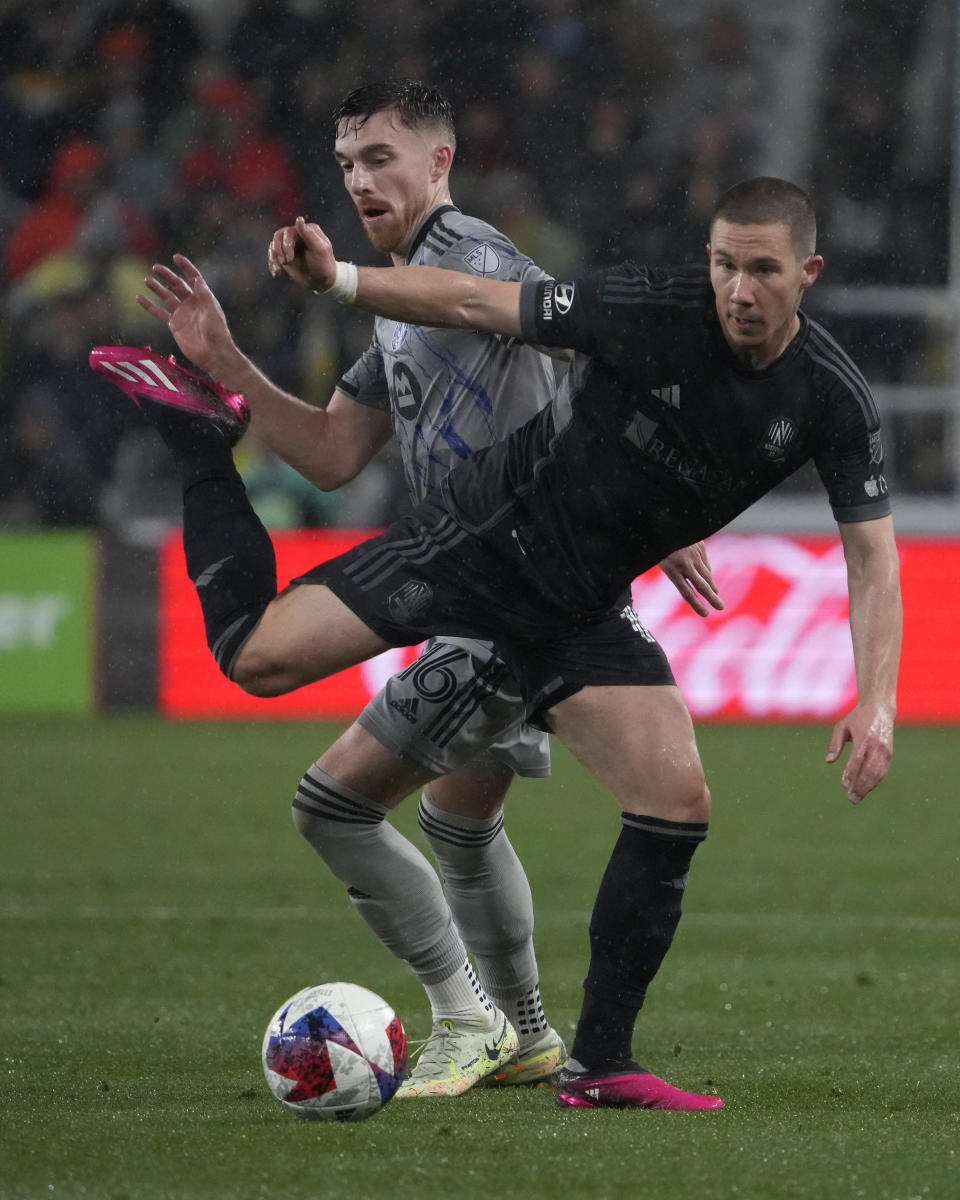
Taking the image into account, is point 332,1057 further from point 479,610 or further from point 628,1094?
point 479,610

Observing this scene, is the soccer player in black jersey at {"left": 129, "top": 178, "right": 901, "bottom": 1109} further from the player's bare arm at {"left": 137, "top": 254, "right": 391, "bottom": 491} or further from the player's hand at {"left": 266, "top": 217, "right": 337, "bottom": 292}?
the player's bare arm at {"left": 137, "top": 254, "right": 391, "bottom": 491}

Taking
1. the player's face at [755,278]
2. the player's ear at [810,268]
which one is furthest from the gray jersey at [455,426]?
the player's ear at [810,268]

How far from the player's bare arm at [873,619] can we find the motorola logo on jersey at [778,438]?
206 millimetres

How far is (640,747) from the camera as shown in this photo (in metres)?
4.09

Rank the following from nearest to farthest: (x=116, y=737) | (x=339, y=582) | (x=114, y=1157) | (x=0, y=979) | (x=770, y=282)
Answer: (x=114, y=1157) < (x=770, y=282) < (x=339, y=582) < (x=0, y=979) < (x=116, y=737)

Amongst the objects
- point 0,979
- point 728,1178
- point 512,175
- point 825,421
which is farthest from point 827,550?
point 728,1178

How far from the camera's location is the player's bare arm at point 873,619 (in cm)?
396

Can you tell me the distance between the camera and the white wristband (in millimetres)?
3895

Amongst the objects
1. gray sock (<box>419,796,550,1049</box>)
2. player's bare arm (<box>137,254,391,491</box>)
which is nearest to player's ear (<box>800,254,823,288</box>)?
player's bare arm (<box>137,254,391,491</box>)

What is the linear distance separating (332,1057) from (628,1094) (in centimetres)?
66

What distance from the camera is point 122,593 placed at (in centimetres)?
1223

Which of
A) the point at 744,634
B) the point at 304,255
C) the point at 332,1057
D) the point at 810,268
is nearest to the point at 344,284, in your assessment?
the point at 304,255

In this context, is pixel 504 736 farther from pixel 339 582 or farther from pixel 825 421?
pixel 825 421

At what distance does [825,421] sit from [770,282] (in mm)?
334
